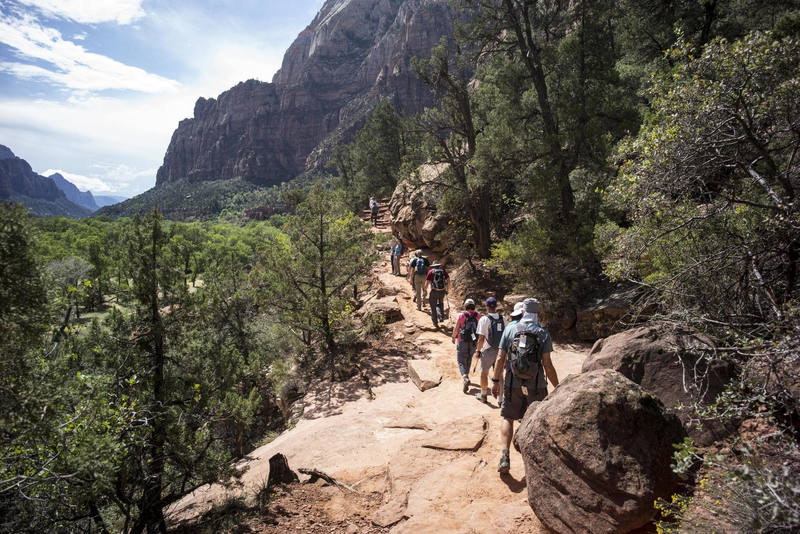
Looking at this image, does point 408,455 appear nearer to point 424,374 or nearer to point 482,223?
point 424,374

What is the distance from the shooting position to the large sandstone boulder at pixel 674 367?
13.1 ft

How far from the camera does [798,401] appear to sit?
10.5 feet

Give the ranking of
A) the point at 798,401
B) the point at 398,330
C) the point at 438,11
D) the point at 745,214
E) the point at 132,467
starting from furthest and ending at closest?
the point at 438,11
the point at 398,330
the point at 132,467
the point at 745,214
the point at 798,401

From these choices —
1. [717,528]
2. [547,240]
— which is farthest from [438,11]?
[717,528]

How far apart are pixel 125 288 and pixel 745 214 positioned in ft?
35.6

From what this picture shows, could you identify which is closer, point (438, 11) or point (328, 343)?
point (328, 343)

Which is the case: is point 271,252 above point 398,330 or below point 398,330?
above

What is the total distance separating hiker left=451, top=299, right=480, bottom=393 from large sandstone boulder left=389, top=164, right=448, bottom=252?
10.1m

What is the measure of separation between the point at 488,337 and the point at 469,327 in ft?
2.97

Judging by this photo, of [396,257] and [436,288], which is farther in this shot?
[396,257]

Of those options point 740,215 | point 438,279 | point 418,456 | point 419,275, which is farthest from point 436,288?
point 740,215

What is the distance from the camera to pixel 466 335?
7.71 meters

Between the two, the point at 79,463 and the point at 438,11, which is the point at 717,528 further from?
the point at 438,11

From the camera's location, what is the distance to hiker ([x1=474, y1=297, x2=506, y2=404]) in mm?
6766
